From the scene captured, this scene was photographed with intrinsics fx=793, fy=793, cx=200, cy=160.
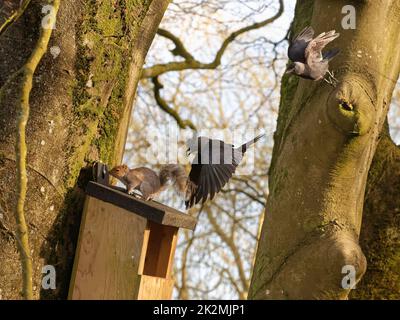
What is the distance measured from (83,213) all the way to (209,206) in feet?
21.1

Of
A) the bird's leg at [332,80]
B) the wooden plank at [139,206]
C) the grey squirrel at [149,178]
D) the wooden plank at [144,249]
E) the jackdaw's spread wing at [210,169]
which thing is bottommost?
the wooden plank at [144,249]

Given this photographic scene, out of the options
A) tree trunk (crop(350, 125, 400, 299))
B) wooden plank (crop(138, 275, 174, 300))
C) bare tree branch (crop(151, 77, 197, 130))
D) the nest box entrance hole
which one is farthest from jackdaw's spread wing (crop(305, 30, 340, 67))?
bare tree branch (crop(151, 77, 197, 130))

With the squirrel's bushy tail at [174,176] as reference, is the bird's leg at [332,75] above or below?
above

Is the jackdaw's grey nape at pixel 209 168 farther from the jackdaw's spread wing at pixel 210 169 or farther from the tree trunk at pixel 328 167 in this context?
the tree trunk at pixel 328 167

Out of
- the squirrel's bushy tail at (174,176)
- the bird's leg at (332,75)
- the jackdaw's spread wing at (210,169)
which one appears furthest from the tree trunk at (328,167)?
the squirrel's bushy tail at (174,176)

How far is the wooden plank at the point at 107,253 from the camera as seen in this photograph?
324 centimetres

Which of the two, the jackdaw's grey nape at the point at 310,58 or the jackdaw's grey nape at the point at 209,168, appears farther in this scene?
the jackdaw's grey nape at the point at 209,168

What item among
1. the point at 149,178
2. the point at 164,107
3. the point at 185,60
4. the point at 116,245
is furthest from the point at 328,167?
the point at 164,107

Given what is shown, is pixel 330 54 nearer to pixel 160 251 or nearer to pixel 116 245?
pixel 160 251

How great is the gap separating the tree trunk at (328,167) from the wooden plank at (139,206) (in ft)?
2.03

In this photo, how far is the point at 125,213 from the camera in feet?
10.9

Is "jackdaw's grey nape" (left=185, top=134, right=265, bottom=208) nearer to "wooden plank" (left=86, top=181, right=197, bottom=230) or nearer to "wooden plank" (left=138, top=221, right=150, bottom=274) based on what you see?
"wooden plank" (left=86, top=181, right=197, bottom=230)

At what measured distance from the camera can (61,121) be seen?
338cm
